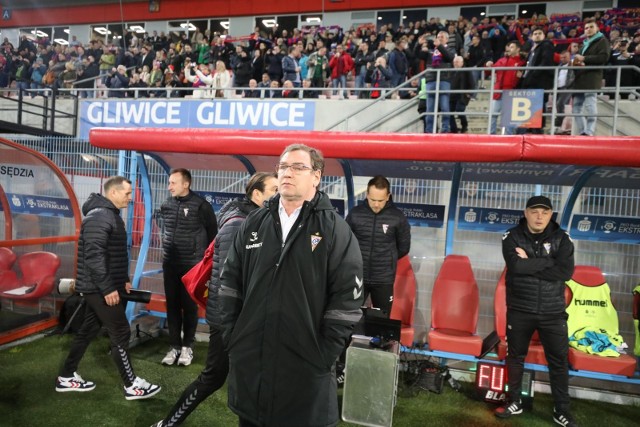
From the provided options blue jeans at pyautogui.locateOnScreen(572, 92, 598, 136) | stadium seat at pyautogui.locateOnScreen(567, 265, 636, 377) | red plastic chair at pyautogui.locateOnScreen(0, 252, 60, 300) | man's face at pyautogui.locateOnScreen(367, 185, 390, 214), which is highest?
blue jeans at pyautogui.locateOnScreen(572, 92, 598, 136)

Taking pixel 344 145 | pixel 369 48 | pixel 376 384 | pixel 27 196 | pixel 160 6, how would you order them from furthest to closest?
pixel 160 6 < pixel 369 48 < pixel 27 196 < pixel 344 145 < pixel 376 384

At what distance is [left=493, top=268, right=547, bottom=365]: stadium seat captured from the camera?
4.29 m

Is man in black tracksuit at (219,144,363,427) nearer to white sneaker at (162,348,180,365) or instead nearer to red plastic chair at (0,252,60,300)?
white sneaker at (162,348,180,365)

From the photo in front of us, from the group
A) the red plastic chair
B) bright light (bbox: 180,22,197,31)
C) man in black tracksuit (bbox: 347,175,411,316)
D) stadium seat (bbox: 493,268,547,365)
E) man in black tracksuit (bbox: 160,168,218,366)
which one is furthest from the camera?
bright light (bbox: 180,22,197,31)

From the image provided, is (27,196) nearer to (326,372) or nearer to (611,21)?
(326,372)

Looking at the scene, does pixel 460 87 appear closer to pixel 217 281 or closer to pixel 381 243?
pixel 381 243

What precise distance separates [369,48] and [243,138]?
33.8 ft

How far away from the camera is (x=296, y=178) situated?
2.16 meters

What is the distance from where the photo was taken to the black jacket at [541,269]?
3.80m

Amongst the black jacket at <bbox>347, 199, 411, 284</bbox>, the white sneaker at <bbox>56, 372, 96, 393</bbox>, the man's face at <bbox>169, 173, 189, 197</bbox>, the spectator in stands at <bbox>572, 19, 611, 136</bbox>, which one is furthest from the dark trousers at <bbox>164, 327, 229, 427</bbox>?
the spectator in stands at <bbox>572, 19, 611, 136</bbox>

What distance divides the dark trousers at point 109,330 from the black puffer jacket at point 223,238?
44.3 inches

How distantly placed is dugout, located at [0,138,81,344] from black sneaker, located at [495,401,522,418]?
199 inches

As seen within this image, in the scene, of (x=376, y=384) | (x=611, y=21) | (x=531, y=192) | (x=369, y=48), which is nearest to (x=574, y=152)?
(x=531, y=192)

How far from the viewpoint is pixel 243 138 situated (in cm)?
407
